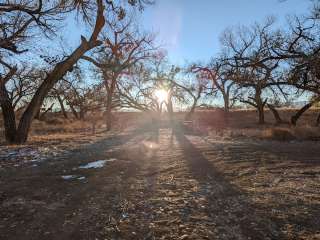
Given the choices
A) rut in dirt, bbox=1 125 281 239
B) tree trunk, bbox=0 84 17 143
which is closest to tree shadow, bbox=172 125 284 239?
rut in dirt, bbox=1 125 281 239

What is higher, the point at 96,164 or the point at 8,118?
the point at 8,118

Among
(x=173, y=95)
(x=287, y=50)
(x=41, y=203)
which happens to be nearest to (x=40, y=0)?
(x=41, y=203)

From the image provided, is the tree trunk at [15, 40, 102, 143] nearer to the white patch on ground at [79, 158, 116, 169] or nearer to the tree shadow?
the white patch on ground at [79, 158, 116, 169]

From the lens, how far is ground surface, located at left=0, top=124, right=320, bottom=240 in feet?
10.7

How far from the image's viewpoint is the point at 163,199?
436 cm

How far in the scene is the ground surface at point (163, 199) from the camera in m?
3.27

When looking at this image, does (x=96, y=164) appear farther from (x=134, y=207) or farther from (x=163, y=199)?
(x=134, y=207)

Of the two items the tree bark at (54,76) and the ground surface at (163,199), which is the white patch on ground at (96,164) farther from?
the tree bark at (54,76)

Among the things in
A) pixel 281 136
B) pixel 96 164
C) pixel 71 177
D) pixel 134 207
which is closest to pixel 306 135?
pixel 281 136

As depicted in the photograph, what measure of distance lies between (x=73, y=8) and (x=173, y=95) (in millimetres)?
26724

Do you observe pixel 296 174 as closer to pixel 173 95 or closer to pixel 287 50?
pixel 287 50

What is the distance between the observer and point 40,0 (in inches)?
391

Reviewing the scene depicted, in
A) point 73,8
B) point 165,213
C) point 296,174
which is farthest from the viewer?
point 73,8

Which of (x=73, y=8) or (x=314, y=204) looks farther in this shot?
(x=73, y=8)
